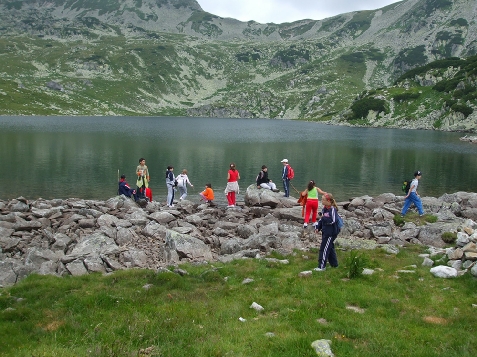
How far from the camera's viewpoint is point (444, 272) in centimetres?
1256

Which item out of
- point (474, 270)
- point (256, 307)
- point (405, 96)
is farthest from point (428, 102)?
point (256, 307)

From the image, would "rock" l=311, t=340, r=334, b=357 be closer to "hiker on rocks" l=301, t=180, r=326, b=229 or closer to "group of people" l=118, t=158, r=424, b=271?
"group of people" l=118, t=158, r=424, b=271

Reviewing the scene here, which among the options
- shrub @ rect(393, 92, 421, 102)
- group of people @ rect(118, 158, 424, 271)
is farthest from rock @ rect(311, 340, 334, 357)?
shrub @ rect(393, 92, 421, 102)

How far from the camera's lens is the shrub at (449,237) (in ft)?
57.9

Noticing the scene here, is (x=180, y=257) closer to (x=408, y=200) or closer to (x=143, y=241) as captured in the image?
(x=143, y=241)

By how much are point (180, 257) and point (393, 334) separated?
10.1m

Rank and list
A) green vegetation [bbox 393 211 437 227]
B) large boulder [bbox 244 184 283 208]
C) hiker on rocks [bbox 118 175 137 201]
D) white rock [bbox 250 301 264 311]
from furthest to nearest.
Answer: hiker on rocks [bbox 118 175 137 201] < large boulder [bbox 244 184 283 208] < green vegetation [bbox 393 211 437 227] < white rock [bbox 250 301 264 311]

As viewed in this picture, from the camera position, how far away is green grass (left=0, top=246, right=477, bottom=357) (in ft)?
26.3

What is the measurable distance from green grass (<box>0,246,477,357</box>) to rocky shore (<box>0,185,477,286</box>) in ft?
6.91

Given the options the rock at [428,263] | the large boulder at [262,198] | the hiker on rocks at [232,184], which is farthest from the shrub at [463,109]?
the rock at [428,263]

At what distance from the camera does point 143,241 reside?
17.9 meters

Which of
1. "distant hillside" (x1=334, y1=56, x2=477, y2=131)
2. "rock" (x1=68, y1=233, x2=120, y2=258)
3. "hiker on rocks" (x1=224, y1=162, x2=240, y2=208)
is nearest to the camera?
"rock" (x1=68, y1=233, x2=120, y2=258)

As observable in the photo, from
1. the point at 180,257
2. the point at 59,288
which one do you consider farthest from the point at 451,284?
the point at 59,288

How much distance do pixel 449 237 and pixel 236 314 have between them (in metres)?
13.2
